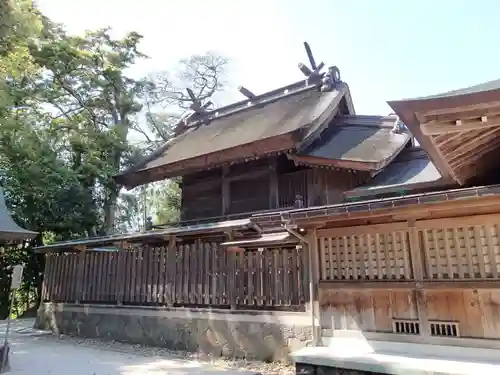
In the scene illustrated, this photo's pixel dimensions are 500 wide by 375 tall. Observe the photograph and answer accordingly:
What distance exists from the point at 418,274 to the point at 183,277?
17.7 feet

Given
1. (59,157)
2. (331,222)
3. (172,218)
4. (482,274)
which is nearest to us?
(482,274)

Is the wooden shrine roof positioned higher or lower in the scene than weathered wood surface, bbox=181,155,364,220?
lower

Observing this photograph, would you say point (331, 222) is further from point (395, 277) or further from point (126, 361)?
point (126, 361)

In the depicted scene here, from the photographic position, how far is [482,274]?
5.19 metres

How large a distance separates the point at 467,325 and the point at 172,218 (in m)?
20.2

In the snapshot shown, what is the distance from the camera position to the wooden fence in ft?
25.0

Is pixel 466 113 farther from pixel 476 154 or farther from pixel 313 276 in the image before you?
pixel 313 276

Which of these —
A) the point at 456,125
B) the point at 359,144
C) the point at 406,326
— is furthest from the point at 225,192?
the point at 456,125

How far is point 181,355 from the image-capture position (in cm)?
837

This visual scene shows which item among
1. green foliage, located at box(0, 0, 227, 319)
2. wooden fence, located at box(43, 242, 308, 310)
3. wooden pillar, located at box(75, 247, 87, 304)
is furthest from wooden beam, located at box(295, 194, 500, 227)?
green foliage, located at box(0, 0, 227, 319)

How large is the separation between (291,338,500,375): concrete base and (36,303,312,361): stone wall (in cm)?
115

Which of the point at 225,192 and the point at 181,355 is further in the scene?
the point at 225,192

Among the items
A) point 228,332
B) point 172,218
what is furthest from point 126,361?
point 172,218

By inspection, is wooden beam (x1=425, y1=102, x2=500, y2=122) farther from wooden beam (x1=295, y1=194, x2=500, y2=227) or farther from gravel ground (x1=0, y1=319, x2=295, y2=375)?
→ gravel ground (x1=0, y1=319, x2=295, y2=375)
